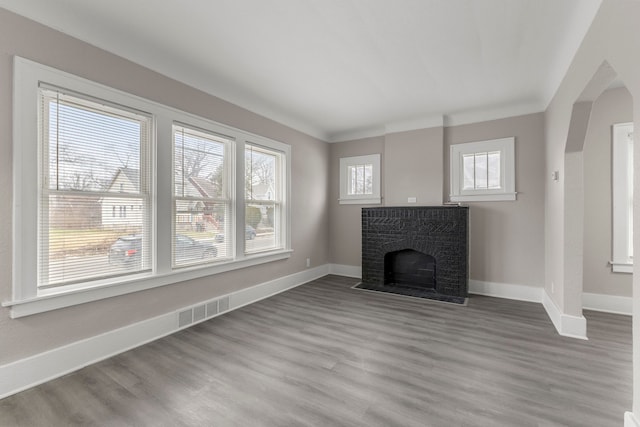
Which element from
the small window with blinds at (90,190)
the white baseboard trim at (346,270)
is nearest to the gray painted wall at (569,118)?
the white baseboard trim at (346,270)

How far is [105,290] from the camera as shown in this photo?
2.43m

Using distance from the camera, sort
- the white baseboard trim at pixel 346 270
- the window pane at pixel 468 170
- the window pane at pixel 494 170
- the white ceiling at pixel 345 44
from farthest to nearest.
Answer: the white baseboard trim at pixel 346 270, the window pane at pixel 468 170, the window pane at pixel 494 170, the white ceiling at pixel 345 44

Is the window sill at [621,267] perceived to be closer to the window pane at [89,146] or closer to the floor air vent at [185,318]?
the floor air vent at [185,318]

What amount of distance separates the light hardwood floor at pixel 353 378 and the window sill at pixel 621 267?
554mm

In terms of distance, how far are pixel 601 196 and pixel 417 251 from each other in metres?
2.36

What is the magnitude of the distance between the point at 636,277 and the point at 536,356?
1398 millimetres

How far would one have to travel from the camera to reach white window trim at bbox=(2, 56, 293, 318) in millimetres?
1995

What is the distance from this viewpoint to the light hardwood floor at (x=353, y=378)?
175cm

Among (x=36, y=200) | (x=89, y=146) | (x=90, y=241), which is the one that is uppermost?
(x=89, y=146)

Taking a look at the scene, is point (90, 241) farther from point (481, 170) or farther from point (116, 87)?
point (481, 170)

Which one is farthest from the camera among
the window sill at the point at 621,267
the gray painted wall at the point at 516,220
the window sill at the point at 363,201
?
the window sill at the point at 363,201

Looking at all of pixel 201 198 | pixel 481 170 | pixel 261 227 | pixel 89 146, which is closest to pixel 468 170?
pixel 481 170

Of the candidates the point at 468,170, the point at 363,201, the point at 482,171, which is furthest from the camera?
the point at 363,201

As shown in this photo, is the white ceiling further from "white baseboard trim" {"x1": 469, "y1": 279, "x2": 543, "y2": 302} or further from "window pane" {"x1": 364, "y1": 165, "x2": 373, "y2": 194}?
"white baseboard trim" {"x1": 469, "y1": 279, "x2": 543, "y2": 302}
